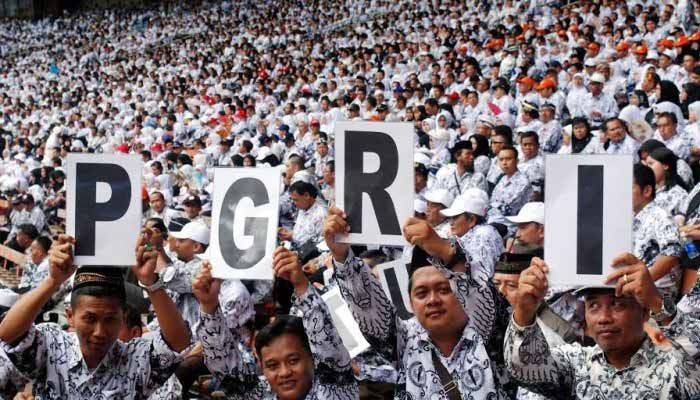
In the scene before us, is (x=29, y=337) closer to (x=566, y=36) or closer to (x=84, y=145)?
(x=566, y=36)

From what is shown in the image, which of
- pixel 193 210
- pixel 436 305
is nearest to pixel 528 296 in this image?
pixel 436 305

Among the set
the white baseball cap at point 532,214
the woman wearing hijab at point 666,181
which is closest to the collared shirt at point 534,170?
the woman wearing hijab at point 666,181

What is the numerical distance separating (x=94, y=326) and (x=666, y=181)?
3.96 m

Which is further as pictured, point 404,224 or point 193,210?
point 193,210

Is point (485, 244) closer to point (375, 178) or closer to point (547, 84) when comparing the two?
point (375, 178)

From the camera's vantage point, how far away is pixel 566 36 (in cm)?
1431

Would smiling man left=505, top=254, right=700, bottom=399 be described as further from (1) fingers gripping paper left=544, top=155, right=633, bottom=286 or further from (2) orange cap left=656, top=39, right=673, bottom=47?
(2) orange cap left=656, top=39, right=673, bottom=47

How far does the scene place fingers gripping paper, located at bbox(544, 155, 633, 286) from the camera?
8.76ft

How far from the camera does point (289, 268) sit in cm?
289

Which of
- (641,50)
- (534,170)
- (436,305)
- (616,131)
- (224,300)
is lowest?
(224,300)

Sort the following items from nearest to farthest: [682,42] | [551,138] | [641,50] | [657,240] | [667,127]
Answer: [657,240]
[667,127]
[551,138]
[682,42]
[641,50]

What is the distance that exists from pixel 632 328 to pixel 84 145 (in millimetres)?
20250

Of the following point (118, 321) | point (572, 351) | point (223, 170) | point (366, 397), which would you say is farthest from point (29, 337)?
point (366, 397)

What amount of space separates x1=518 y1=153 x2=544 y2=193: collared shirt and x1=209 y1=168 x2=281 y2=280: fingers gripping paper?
16.4 feet
